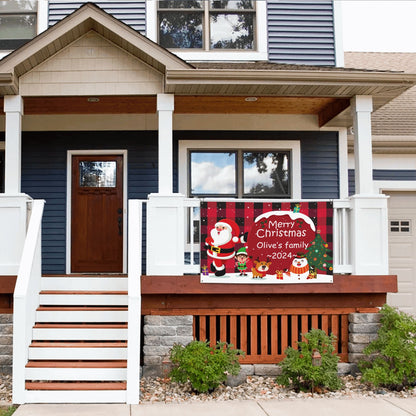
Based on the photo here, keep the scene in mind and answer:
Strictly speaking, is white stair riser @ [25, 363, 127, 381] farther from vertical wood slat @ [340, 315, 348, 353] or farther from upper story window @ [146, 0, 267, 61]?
upper story window @ [146, 0, 267, 61]

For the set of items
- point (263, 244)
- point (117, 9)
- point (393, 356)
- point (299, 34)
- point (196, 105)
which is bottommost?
point (393, 356)

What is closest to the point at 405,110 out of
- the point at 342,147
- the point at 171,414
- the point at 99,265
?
the point at 342,147

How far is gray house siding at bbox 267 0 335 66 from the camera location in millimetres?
7930

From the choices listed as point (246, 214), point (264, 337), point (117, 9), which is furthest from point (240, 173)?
point (117, 9)

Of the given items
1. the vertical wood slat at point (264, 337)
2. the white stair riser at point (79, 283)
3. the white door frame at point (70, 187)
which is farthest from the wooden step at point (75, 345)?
the white door frame at point (70, 187)

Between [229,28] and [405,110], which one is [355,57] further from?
[229,28]

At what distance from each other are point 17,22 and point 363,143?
18.4ft

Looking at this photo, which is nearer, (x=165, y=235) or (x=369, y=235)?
(x=165, y=235)

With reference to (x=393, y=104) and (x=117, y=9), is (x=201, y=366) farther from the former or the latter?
(x=393, y=104)

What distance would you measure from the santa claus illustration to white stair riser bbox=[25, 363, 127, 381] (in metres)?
1.54

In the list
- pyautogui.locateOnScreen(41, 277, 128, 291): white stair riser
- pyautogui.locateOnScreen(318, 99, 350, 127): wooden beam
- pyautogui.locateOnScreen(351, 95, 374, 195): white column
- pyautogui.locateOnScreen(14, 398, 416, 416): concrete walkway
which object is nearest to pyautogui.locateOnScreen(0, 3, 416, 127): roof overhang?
pyautogui.locateOnScreen(351, 95, 374, 195): white column

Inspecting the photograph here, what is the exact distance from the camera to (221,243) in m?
5.82

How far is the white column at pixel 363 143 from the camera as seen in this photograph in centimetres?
612

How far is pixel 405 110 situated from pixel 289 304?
4791 mm
